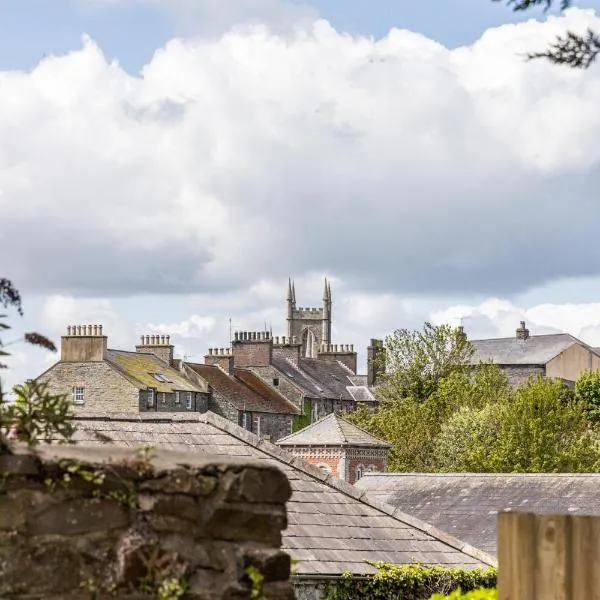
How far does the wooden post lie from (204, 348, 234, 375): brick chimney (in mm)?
99169

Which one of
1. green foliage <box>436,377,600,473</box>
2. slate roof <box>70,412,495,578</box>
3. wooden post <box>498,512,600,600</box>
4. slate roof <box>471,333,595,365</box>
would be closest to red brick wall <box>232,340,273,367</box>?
slate roof <box>471,333,595,365</box>

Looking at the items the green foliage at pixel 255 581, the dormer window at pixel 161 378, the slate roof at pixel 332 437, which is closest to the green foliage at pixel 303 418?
the dormer window at pixel 161 378

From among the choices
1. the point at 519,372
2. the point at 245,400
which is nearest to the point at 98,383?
the point at 245,400

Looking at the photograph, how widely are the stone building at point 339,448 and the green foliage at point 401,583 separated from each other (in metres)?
46.1

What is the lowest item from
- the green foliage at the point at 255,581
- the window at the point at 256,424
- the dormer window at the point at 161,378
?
the green foliage at the point at 255,581

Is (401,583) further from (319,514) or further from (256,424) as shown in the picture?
(256,424)

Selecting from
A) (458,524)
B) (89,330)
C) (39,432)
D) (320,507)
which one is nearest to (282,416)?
(89,330)

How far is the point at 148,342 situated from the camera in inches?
3853

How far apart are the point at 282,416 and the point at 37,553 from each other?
325 ft

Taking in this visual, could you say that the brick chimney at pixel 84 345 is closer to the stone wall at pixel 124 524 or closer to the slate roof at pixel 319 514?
the slate roof at pixel 319 514

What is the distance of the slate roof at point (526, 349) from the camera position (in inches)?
4712

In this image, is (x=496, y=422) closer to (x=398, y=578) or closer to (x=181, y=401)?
(x=181, y=401)

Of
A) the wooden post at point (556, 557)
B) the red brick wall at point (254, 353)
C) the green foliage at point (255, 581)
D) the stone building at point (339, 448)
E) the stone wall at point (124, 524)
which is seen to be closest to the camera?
the stone wall at point (124, 524)

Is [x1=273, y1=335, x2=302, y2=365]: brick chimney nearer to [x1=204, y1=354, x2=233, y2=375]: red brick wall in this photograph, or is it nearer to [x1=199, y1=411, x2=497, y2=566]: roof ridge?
[x1=204, y1=354, x2=233, y2=375]: red brick wall
